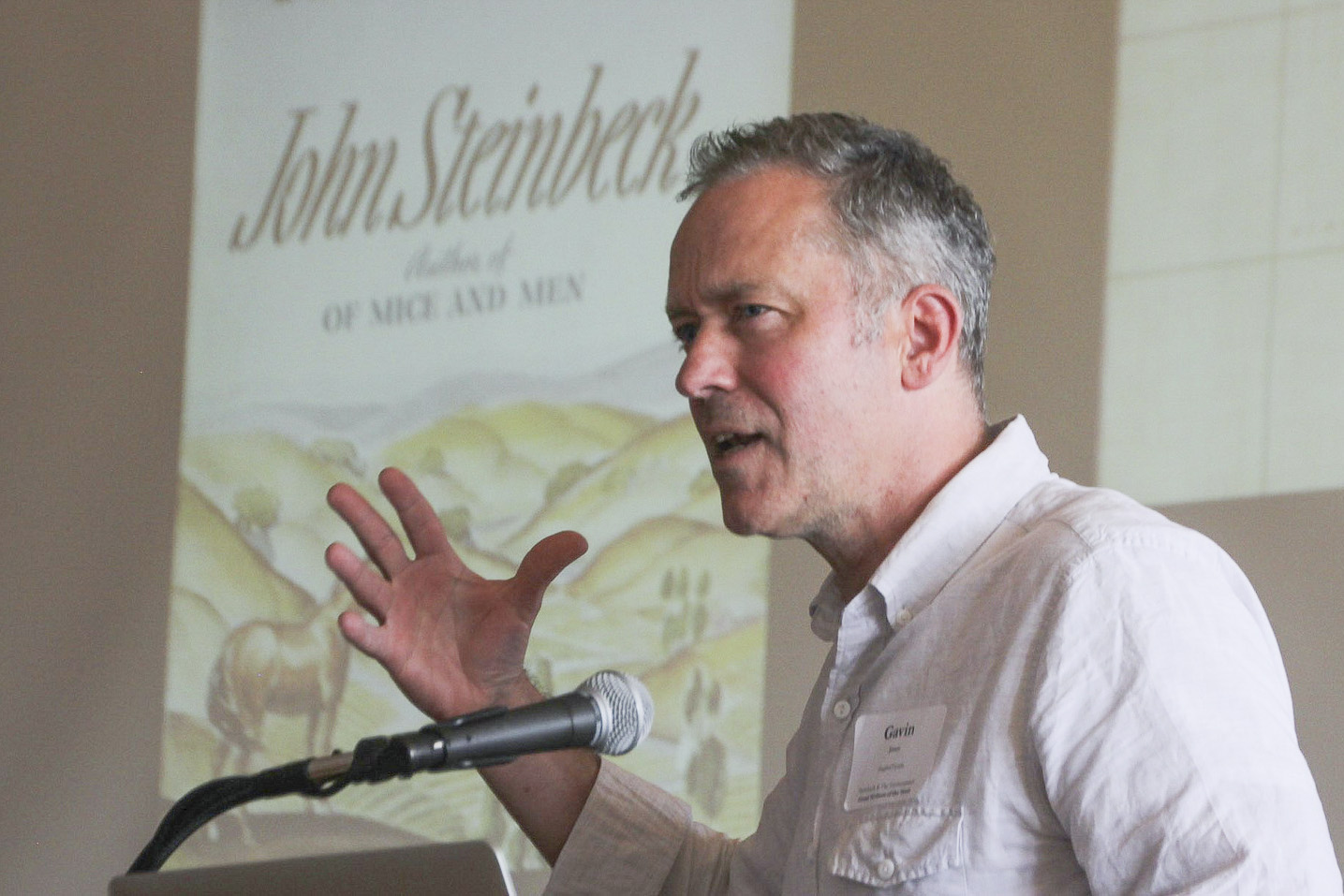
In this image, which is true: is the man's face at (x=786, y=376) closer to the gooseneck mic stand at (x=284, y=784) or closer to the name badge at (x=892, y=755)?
the name badge at (x=892, y=755)

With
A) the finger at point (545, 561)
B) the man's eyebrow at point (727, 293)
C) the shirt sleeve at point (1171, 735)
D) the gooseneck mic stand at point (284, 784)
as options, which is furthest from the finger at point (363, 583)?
the shirt sleeve at point (1171, 735)

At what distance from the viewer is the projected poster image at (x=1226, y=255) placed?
7.75 feet

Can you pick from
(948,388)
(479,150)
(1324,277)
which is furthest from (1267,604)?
(479,150)

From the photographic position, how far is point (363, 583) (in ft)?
5.57

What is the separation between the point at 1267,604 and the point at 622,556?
1.12 metres

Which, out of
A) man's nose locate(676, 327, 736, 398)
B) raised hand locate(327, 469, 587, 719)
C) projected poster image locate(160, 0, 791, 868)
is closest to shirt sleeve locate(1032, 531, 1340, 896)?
man's nose locate(676, 327, 736, 398)

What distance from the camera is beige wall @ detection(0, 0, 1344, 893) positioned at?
2604 mm

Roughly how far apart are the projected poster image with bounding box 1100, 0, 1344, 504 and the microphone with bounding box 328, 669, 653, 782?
140 cm

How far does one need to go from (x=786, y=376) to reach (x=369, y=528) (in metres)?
0.46

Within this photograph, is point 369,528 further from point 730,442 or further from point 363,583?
point 730,442

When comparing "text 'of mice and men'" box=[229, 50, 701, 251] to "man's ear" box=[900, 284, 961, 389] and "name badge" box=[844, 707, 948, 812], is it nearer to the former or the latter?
"man's ear" box=[900, 284, 961, 389]

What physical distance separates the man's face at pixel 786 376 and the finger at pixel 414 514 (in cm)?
30

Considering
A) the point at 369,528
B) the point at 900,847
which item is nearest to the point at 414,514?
the point at 369,528

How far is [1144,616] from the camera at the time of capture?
1340 mm
